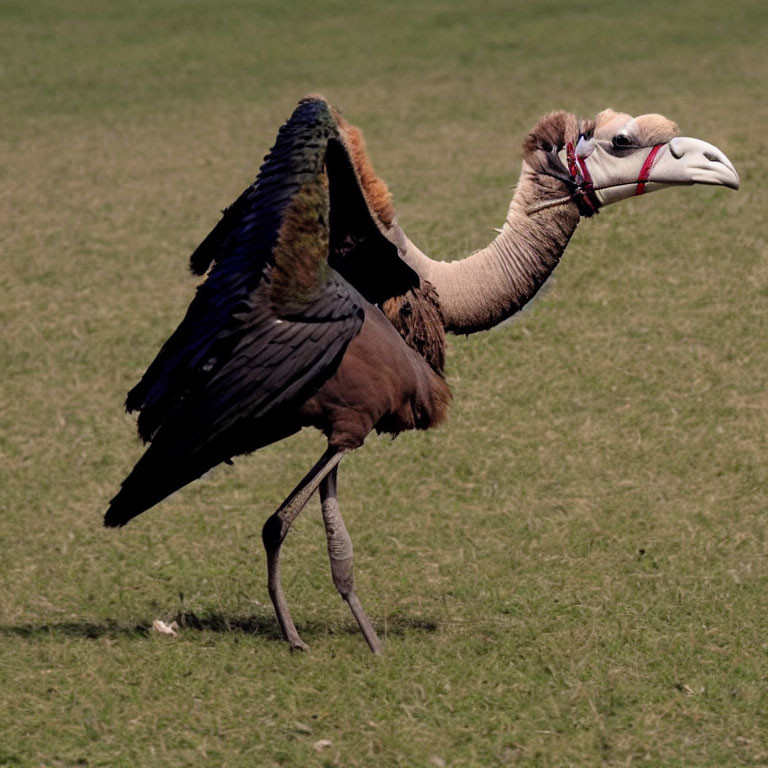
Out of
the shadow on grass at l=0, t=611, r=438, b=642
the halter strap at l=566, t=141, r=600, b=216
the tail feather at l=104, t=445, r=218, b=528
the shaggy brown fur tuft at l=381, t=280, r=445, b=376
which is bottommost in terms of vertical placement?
the shadow on grass at l=0, t=611, r=438, b=642

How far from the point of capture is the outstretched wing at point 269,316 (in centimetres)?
546

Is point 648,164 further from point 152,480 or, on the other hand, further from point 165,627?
point 165,627

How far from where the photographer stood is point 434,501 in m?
8.13

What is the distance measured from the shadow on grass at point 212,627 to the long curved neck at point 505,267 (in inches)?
59.6

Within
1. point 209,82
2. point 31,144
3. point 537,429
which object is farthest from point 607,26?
point 537,429

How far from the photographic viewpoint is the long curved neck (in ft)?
19.6

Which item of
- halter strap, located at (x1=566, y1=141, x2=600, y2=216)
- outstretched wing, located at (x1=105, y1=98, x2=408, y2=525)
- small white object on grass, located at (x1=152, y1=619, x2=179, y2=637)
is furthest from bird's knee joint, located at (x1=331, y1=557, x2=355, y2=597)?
halter strap, located at (x1=566, y1=141, x2=600, y2=216)

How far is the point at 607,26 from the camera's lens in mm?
20078

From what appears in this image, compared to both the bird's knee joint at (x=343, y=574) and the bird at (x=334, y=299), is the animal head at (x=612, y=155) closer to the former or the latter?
the bird at (x=334, y=299)

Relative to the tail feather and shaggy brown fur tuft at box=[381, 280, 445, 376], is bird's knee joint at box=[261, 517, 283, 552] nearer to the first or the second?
the tail feather

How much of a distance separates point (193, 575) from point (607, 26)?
14.9 meters


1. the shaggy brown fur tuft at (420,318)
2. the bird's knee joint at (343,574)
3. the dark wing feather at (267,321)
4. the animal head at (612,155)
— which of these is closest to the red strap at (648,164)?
the animal head at (612,155)

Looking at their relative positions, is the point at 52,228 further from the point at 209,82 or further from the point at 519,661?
the point at 519,661

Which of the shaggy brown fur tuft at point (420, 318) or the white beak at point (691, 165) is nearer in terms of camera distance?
the white beak at point (691, 165)
